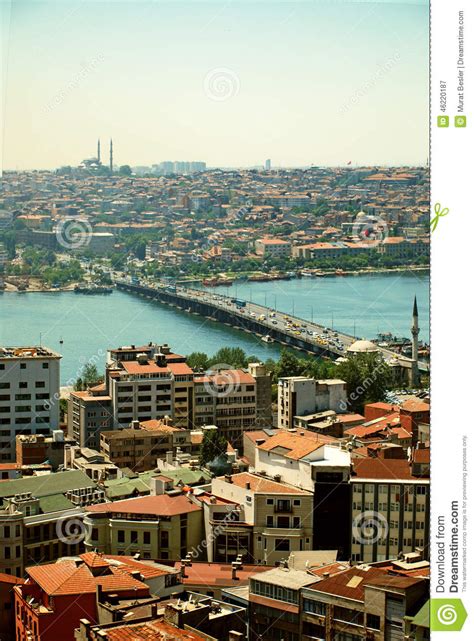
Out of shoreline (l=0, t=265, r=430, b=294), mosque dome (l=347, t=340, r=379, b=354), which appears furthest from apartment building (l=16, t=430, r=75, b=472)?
shoreline (l=0, t=265, r=430, b=294)

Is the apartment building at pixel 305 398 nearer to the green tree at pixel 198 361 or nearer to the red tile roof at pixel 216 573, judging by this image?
the green tree at pixel 198 361

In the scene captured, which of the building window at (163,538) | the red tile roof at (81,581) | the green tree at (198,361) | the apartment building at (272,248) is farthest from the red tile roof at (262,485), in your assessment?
the apartment building at (272,248)

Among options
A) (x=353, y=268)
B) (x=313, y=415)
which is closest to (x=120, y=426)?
(x=313, y=415)

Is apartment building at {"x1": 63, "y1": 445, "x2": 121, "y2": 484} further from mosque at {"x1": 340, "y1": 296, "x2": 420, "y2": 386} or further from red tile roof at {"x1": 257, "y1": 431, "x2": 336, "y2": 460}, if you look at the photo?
mosque at {"x1": 340, "y1": 296, "x2": 420, "y2": 386}

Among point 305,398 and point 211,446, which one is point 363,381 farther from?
point 211,446
